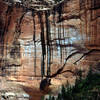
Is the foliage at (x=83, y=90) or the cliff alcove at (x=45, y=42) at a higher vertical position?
the cliff alcove at (x=45, y=42)

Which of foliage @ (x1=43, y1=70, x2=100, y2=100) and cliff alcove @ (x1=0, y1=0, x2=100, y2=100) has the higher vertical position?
cliff alcove @ (x1=0, y1=0, x2=100, y2=100)

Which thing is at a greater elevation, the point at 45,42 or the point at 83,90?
the point at 45,42

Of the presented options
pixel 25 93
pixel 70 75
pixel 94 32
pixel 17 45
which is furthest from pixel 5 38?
pixel 94 32

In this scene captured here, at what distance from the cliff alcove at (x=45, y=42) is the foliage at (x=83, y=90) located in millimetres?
302

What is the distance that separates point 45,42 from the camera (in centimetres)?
761

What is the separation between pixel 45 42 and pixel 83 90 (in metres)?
2.56

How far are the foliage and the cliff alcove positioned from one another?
0.99 feet

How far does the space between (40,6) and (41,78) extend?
10.3ft

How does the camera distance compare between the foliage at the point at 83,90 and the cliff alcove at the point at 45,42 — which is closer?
the foliage at the point at 83,90

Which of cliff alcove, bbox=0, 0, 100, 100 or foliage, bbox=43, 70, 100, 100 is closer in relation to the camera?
foliage, bbox=43, 70, 100, 100

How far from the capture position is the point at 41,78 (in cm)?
755

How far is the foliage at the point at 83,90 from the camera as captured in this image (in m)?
5.95

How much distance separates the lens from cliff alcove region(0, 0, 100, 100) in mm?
7121

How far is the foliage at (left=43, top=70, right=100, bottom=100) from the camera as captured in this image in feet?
19.5
